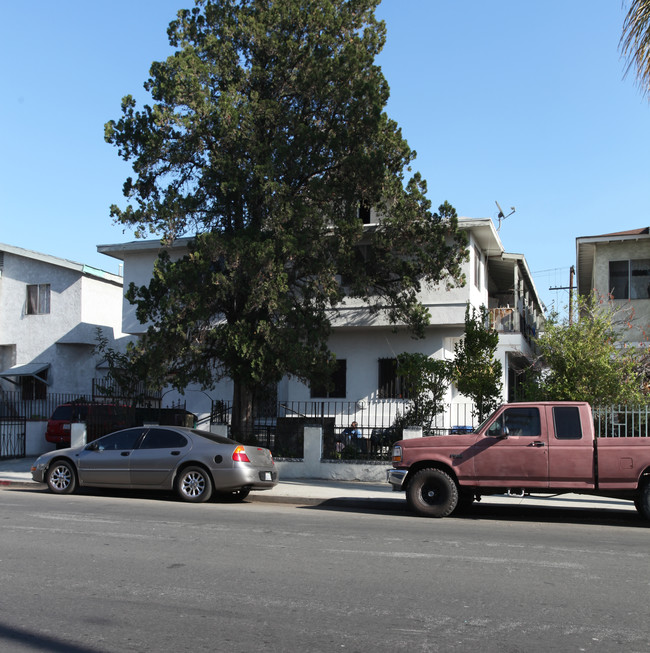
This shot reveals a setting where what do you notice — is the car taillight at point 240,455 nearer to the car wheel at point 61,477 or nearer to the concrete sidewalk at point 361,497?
the concrete sidewalk at point 361,497

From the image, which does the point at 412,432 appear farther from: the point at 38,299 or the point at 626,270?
the point at 38,299

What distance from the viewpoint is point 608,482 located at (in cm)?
1170

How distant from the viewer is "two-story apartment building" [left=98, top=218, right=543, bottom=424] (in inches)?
893

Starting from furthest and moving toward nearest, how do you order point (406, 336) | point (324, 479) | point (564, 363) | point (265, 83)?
point (406, 336) < point (265, 83) < point (324, 479) < point (564, 363)

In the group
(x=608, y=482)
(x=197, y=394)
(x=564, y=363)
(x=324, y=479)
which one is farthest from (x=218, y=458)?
(x=197, y=394)

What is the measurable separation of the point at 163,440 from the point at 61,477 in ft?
7.98

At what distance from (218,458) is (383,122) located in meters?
9.70

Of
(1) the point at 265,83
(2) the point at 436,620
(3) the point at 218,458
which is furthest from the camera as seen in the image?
(1) the point at 265,83

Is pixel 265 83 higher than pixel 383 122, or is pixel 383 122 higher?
pixel 265 83

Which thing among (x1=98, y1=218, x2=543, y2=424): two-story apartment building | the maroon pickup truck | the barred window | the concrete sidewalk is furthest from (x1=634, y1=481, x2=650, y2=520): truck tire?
the barred window

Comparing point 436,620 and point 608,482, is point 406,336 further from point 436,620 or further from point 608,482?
point 436,620

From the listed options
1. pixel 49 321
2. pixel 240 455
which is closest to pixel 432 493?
pixel 240 455

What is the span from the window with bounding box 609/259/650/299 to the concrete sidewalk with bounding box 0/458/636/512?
9418 mm

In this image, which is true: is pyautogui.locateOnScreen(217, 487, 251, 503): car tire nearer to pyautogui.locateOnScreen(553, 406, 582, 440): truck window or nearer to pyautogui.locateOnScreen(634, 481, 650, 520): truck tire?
pyautogui.locateOnScreen(553, 406, 582, 440): truck window
